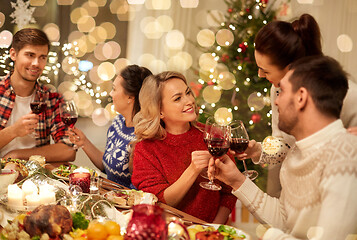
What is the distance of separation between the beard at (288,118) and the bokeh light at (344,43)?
262 cm

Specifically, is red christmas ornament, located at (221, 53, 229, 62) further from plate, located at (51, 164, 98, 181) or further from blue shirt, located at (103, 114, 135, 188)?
plate, located at (51, 164, 98, 181)

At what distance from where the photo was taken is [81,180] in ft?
5.66

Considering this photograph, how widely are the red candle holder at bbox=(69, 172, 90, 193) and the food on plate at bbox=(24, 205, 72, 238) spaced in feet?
1.54

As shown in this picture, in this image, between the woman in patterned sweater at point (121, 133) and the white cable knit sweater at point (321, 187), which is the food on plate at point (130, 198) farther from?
the woman in patterned sweater at point (121, 133)

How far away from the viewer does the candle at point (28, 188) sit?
1530mm

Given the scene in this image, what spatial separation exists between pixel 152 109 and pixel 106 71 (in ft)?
10.7

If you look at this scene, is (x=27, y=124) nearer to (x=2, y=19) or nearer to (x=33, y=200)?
(x=33, y=200)

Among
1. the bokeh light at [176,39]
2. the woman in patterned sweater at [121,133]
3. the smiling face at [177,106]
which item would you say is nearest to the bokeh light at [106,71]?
the bokeh light at [176,39]

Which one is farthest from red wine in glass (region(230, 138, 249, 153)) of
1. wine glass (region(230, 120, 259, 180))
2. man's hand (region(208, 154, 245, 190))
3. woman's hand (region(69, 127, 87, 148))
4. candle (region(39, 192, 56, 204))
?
woman's hand (region(69, 127, 87, 148))

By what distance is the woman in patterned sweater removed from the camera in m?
2.51

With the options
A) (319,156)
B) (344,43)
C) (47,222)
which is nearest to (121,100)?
(47,222)

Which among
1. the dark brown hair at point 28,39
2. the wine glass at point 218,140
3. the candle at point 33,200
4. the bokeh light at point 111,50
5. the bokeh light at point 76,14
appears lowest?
the candle at point 33,200

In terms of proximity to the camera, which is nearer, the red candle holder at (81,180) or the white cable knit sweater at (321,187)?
the white cable knit sweater at (321,187)

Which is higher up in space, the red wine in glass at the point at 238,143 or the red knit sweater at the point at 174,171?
the red wine in glass at the point at 238,143
